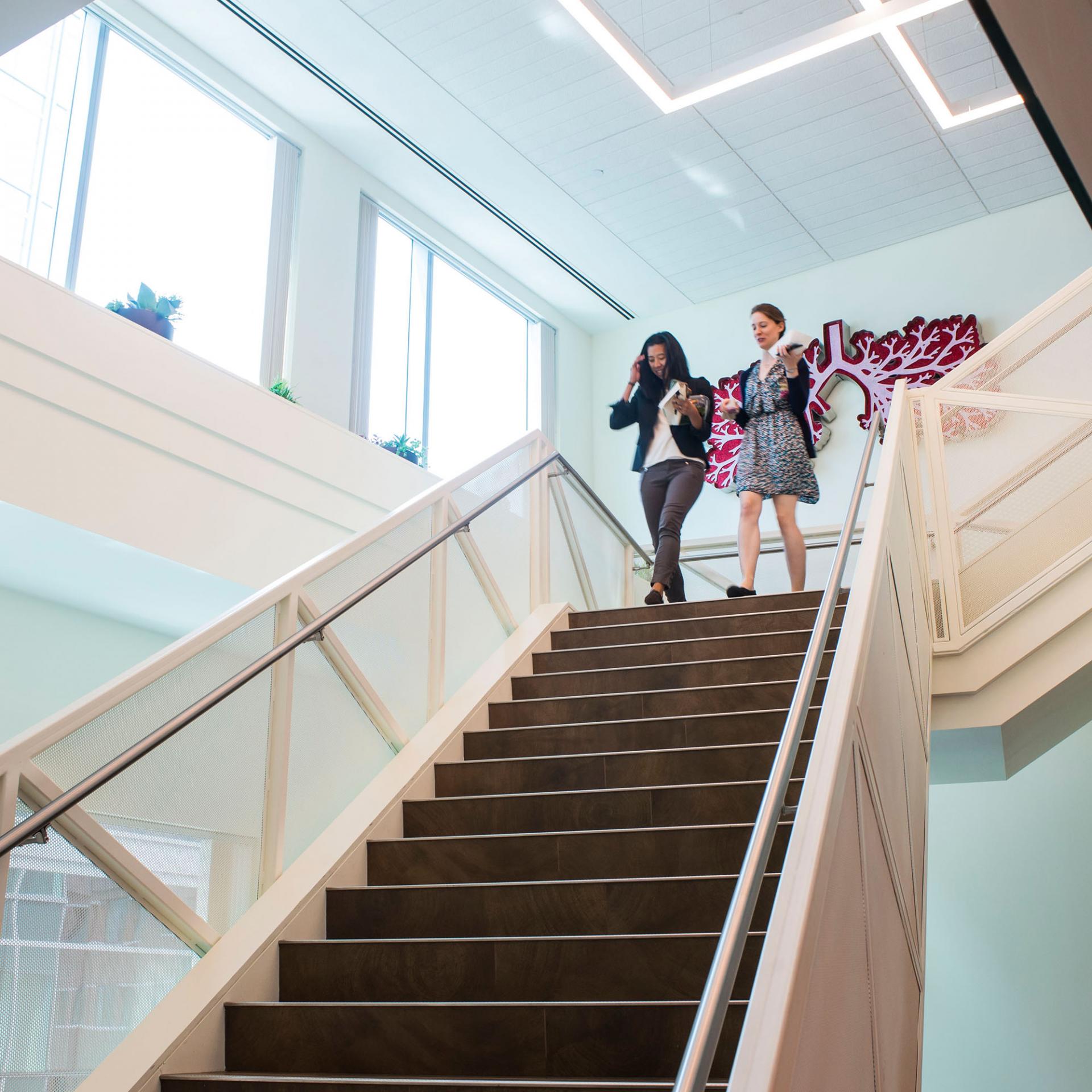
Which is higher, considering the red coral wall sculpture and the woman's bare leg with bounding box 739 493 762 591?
the red coral wall sculpture

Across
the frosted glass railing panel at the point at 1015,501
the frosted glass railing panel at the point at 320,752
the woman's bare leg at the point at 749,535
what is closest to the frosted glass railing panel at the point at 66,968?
the frosted glass railing panel at the point at 320,752

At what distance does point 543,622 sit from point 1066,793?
4.80 meters

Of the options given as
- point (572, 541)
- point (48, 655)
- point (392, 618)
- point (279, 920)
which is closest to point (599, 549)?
point (572, 541)

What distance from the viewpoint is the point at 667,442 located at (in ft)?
19.8

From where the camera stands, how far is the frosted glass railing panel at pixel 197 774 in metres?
2.87

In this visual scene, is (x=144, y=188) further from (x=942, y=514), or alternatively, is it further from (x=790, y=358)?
(x=942, y=514)

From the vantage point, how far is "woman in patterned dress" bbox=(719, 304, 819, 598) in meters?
5.72

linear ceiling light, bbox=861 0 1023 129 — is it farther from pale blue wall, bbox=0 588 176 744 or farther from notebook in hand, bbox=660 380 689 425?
pale blue wall, bbox=0 588 176 744

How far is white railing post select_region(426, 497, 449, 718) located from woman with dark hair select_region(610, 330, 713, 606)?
1.47 meters

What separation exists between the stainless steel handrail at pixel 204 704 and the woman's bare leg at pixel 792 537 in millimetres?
1688

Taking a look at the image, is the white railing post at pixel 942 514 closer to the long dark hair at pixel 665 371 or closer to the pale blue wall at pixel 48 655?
the long dark hair at pixel 665 371

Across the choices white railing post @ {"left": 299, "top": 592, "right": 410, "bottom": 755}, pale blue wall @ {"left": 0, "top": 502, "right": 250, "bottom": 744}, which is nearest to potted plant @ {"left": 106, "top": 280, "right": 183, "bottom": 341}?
pale blue wall @ {"left": 0, "top": 502, "right": 250, "bottom": 744}

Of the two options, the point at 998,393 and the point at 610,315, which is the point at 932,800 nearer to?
the point at 998,393

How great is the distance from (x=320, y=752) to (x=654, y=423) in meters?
3.04
